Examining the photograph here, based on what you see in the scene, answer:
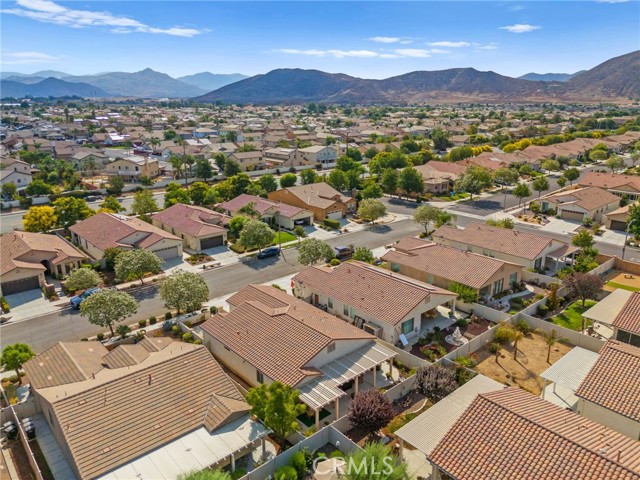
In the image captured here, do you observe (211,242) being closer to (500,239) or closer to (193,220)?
(193,220)

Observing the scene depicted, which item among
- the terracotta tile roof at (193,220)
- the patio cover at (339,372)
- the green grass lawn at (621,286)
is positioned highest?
the terracotta tile roof at (193,220)

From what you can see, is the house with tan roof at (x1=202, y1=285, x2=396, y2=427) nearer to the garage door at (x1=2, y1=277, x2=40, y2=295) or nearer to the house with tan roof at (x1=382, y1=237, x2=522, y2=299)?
the house with tan roof at (x1=382, y1=237, x2=522, y2=299)

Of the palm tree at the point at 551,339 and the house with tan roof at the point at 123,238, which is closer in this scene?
the palm tree at the point at 551,339

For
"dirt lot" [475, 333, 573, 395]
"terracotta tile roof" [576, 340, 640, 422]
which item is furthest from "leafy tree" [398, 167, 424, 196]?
"terracotta tile roof" [576, 340, 640, 422]

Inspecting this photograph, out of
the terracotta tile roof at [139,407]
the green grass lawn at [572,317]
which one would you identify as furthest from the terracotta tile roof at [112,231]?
the green grass lawn at [572,317]

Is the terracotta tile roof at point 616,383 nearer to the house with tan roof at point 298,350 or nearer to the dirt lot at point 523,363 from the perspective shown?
the dirt lot at point 523,363

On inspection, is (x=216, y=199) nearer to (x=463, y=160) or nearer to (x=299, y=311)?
(x=299, y=311)

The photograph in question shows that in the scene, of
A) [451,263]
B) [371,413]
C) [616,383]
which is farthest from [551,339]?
[371,413]
